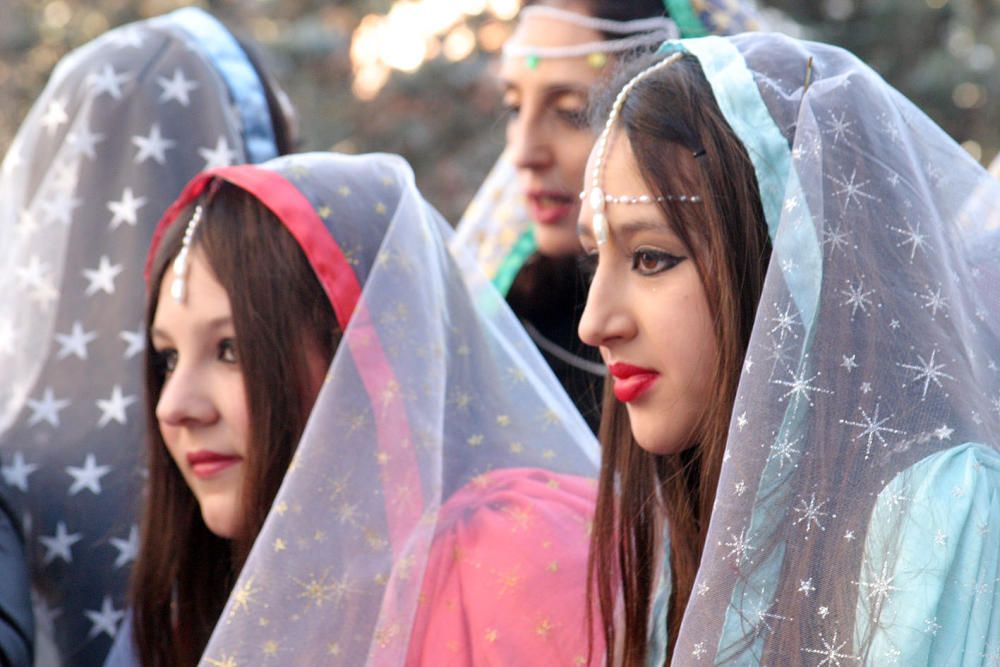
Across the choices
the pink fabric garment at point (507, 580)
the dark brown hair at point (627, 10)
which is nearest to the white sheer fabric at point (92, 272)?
the dark brown hair at point (627, 10)

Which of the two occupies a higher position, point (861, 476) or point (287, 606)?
point (861, 476)

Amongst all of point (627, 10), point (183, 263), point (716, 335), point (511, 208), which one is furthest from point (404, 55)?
point (716, 335)

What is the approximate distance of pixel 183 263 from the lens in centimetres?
229

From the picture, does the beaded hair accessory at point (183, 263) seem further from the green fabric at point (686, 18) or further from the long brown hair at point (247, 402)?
the green fabric at point (686, 18)

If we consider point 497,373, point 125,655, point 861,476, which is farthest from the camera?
point 125,655

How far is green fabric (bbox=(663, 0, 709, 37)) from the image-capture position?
2834 millimetres

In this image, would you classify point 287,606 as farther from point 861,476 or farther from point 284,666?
point 861,476

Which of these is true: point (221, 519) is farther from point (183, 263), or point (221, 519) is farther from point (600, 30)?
point (600, 30)

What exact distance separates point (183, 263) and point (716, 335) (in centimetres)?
99

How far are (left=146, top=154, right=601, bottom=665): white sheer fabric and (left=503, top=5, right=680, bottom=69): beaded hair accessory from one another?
77 cm

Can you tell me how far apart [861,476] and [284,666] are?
33.5 inches

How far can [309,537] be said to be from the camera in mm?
1948

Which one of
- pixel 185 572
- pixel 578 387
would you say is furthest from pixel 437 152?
pixel 185 572

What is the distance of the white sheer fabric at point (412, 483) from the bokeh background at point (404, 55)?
5.02 m
